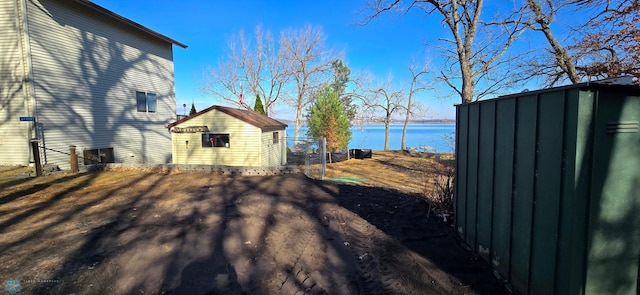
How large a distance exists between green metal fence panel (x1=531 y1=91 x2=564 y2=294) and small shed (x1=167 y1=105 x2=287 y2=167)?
1347 cm

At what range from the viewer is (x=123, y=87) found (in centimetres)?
1692

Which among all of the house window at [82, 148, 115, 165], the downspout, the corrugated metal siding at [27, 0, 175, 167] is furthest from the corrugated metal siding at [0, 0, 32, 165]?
the house window at [82, 148, 115, 165]

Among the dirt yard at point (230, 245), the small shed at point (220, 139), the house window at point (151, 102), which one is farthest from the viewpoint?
the house window at point (151, 102)

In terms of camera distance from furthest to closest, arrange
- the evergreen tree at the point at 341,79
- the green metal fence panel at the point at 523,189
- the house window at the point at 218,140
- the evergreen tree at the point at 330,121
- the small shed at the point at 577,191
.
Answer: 1. the evergreen tree at the point at 341,79
2. the evergreen tree at the point at 330,121
3. the house window at the point at 218,140
4. the green metal fence panel at the point at 523,189
5. the small shed at the point at 577,191

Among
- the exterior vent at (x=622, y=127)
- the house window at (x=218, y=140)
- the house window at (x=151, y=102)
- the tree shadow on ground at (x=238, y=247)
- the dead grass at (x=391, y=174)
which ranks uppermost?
the house window at (x=151, y=102)

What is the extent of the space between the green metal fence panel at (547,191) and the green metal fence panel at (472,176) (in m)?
1.27

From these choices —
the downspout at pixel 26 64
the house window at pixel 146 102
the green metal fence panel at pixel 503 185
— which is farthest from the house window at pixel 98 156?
the green metal fence panel at pixel 503 185

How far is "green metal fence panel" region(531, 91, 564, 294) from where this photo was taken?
8.31ft

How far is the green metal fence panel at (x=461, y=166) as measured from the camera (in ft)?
14.7

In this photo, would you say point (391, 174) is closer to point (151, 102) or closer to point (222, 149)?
point (222, 149)

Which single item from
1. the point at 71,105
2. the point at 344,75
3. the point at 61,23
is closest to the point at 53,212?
the point at 71,105

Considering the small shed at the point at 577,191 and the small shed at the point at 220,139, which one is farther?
the small shed at the point at 220,139

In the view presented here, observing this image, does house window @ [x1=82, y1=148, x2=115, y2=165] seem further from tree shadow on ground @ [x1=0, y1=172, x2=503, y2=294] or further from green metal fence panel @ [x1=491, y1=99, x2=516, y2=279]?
green metal fence panel @ [x1=491, y1=99, x2=516, y2=279]

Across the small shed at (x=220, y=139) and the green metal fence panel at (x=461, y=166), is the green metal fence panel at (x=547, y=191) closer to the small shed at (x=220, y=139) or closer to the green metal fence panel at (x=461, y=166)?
the green metal fence panel at (x=461, y=166)
